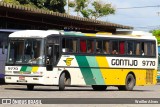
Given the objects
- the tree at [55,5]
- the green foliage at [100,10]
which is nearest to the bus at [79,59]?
the tree at [55,5]

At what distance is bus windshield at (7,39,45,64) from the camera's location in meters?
27.2

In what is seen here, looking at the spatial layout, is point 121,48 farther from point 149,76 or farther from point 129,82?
point 149,76

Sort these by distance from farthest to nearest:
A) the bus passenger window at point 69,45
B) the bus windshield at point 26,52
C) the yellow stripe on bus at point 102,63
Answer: the yellow stripe on bus at point 102,63 < the bus passenger window at point 69,45 < the bus windshield at point 26,52

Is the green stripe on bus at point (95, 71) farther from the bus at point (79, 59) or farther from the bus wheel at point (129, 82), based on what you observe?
the bus wheel at point (129, 82)

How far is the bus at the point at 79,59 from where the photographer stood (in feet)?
89.3

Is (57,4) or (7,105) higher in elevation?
(57,4)

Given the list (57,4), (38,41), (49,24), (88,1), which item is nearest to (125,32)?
(38,41)

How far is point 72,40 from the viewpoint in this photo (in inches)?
1116

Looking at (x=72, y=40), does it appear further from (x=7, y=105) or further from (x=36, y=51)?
(x=7, y=105)

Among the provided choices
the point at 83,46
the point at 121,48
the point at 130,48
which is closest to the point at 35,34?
the point at 83,46

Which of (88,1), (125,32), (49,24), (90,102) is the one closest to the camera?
(90,102)

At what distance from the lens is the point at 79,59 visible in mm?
A: 28359

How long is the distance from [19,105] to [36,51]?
9685 mm

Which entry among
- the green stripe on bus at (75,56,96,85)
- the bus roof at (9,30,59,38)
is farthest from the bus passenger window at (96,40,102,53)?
the bus roof at (9,30,59,38)
